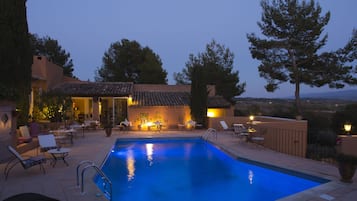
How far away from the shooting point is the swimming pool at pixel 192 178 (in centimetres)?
828

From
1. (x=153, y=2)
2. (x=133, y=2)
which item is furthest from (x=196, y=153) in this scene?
(x=153, y=2)

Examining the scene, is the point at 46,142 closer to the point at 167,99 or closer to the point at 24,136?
the point at 24,136

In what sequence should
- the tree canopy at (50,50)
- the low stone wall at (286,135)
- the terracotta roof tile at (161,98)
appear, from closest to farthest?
the low stone wall at (286,135) < the terracotta roof tile at (161,98) < the tree canopy at (50,50)

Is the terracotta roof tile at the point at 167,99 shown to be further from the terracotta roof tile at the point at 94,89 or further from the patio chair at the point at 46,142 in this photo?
the patio chair at the point at 46,142

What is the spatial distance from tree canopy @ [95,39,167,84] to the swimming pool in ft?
74.7

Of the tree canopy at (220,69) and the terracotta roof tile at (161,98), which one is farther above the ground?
the tree canopy at (220,69)

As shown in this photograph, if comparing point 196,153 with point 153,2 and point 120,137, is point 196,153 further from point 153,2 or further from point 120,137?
point 153,2

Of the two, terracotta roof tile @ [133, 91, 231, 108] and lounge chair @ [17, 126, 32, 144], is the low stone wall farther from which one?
lounge chair @ [17, 126, 32, 144]

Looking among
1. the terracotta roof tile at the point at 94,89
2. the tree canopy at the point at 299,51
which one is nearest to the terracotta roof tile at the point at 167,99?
the terracotta roof tile at the point at 94,89

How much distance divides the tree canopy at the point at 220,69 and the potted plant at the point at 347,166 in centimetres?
2404

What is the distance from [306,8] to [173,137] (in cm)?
1634

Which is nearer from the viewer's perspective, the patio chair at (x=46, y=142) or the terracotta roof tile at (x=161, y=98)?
the patio chair at (x=46, y=142)

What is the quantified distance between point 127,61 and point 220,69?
1238 cm

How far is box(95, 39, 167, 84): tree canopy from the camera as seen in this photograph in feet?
118
